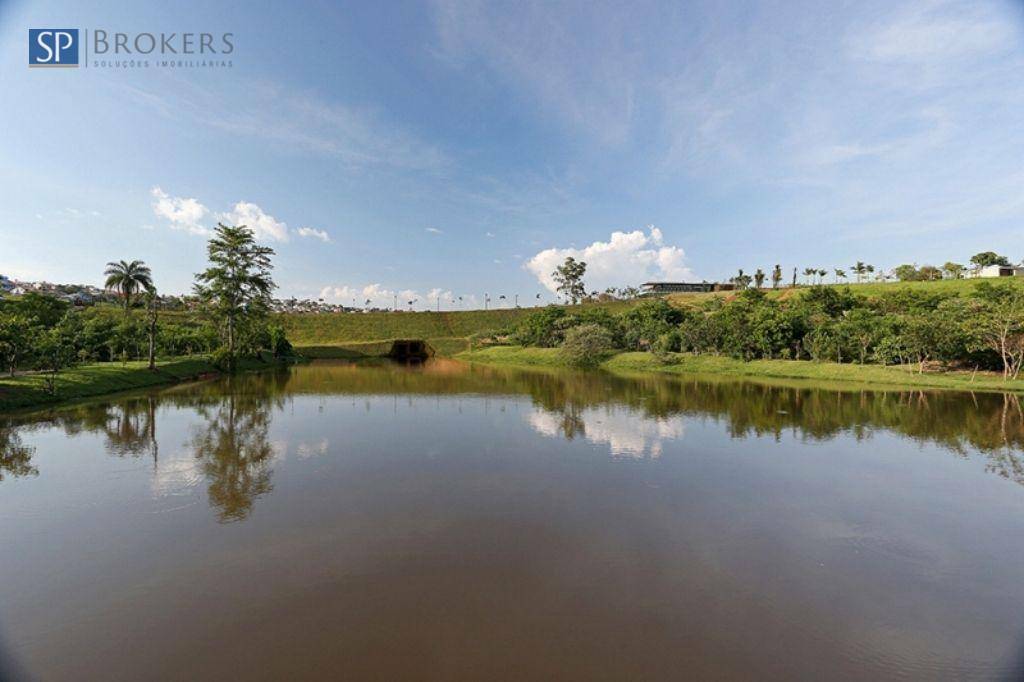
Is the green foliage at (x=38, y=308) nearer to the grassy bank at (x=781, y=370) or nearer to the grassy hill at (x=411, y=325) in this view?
the grassy hill at (x=411, y=325)

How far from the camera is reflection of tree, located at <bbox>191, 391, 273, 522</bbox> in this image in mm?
13110

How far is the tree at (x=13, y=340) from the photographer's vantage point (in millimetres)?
26509

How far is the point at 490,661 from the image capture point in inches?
264

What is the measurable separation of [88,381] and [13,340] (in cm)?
604

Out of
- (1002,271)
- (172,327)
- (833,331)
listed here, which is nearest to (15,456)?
(172,327)

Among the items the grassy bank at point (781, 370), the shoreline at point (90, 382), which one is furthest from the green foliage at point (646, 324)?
the shoreline at point (90, 382)

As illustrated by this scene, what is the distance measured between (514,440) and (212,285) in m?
53.4

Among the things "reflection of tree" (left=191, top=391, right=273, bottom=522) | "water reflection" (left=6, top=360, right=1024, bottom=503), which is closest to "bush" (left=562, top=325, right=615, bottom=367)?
"water reflection" (left=6, top=360, right=1024, bottom=503)

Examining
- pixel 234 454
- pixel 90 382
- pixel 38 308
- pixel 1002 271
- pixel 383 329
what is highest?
pixel 1002 271

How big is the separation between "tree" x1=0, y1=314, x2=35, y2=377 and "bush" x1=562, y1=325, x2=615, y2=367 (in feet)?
193

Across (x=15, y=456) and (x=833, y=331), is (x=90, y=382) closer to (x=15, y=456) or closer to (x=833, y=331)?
(x=15, y=456)

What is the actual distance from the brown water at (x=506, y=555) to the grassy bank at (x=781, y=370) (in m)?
27.2

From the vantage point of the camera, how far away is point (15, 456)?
16.9 meters

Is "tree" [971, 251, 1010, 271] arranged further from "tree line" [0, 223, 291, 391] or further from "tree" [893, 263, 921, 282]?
"tree line" [0, 223, 291, 391]
